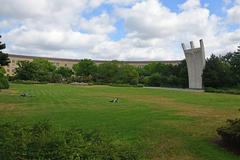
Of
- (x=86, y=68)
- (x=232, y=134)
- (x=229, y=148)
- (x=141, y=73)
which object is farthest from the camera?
(x=86, y=68)

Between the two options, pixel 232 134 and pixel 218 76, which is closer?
pixel 232 134

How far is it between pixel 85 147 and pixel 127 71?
273 feet

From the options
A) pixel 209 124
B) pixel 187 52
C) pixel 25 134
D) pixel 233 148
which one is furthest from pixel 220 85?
pixel 25 134

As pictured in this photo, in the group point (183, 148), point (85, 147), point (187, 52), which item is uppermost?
point (187, 52)

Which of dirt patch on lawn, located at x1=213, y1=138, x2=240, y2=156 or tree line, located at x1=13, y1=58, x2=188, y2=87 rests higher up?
tree line, located at x1=13, y1=58, x2=188, y2=87

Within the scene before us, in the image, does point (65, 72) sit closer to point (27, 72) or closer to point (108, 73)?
point (27, 72)

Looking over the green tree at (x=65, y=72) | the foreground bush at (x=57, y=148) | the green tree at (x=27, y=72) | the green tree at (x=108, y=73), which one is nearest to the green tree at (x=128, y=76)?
the green tree at (x=108, y=73)

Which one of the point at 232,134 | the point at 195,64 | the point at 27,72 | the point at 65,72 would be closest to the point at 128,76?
the point at 27,72

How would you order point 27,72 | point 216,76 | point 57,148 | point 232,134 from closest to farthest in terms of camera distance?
point 57,148, point 232,134, point 216,76, point 27,72

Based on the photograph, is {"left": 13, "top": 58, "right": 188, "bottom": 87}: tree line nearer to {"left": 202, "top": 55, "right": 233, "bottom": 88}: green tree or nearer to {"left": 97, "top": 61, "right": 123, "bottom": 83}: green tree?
{"left": 97, "top": 61, "right": 123, "bottom": 83}: green tree

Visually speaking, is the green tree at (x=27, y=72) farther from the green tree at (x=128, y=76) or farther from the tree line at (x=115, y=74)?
the green tree at (x=128, y=76)

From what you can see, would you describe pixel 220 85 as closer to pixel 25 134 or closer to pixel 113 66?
pixel 113 66

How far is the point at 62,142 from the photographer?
569cm

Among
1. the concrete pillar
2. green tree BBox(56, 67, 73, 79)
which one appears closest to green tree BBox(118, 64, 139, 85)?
the concrete pillar
